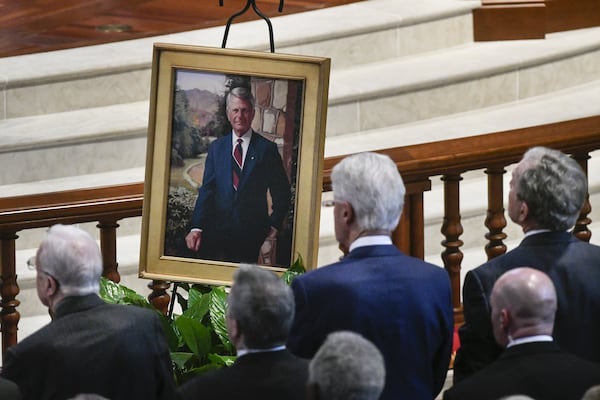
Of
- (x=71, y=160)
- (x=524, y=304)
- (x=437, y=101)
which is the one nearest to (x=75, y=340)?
(x=524, y=304)

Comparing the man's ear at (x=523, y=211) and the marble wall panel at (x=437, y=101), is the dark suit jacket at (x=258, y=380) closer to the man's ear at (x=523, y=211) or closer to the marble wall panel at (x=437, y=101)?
the man's ear at (x=523, y=211)

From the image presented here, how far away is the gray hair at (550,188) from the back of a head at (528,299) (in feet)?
1.37

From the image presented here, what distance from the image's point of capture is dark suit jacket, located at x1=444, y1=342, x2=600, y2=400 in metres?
2.96

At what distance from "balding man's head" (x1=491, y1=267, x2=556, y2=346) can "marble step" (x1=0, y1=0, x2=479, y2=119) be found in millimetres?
3432

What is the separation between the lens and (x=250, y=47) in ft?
21.0

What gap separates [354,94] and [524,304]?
131 inches

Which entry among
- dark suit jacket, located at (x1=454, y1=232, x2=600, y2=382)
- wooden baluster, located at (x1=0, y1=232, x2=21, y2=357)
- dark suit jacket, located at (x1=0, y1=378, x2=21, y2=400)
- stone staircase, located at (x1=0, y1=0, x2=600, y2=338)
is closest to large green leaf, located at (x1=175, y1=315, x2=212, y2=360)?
wooden baluster, located at (x1=0, y1=232, x2=21, y2=357)

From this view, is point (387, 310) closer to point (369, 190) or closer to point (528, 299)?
point (369, 190)

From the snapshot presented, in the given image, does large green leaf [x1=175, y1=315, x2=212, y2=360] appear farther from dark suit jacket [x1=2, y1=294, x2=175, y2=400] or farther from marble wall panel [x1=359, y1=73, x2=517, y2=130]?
marble wall panel [x1=359, y1=73, x2=517, y2=130]

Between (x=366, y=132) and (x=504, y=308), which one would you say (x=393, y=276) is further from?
(x=366, y=132)

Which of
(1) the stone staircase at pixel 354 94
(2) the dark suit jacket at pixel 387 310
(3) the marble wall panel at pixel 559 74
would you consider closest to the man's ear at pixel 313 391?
(2) the dark suit jacket at pixel 387 310

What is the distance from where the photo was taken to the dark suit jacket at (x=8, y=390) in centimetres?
301

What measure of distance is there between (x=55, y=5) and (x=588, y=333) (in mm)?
4658

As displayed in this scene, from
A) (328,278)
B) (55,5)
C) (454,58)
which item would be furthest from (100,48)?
(328,278)
